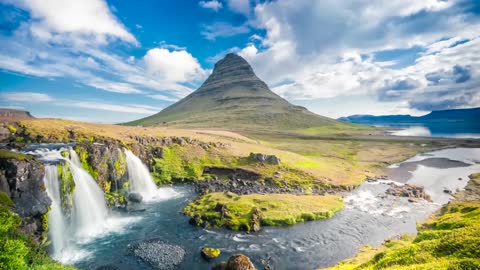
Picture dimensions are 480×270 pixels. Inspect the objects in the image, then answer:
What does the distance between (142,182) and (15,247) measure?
50.7 m

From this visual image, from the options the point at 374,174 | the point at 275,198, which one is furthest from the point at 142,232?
the point at 374,174

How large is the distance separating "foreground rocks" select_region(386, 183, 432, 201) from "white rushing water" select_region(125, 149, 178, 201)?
64.5 metres

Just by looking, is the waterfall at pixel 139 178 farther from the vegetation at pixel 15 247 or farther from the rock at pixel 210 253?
the vegetation at pixel 15 247

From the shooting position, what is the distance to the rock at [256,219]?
159ft

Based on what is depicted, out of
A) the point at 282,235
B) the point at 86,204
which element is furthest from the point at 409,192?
the point at 86,204

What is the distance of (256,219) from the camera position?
165 feet

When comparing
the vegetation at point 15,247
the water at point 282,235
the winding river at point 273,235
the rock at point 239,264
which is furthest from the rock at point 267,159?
the vegetation at point 15,247

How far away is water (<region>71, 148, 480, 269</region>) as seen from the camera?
3806cm

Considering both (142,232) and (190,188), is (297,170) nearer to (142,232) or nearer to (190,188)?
(190,188)

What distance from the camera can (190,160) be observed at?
3602 inches

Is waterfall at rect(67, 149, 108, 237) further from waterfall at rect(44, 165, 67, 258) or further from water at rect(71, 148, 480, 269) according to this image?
water at rect(71, 148, 480, 269)

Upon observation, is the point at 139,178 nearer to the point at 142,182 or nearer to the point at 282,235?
the point at 142,182

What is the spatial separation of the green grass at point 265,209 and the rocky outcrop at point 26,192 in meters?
25.1

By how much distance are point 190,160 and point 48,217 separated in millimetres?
54066
